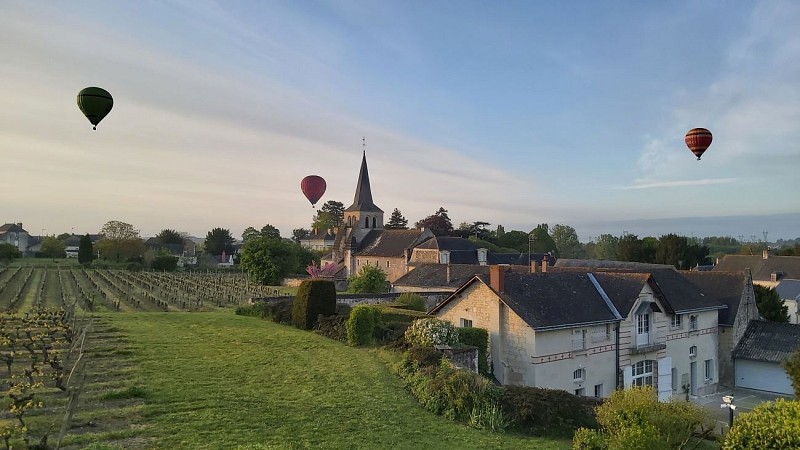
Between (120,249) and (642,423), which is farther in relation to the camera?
(120,249)

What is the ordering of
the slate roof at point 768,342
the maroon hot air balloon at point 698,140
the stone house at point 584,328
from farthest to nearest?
the slate roof at point 768,342 < the maroon hot air balloon at point 698,140 < the stone house at point 584,328

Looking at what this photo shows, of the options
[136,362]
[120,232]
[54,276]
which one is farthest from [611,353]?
[120,232]

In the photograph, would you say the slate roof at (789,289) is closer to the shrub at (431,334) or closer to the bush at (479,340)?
the bush at (479,340)

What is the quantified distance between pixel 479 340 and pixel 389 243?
126 feet

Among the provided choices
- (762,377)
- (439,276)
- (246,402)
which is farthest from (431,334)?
(762,377)

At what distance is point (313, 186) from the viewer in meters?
37.9

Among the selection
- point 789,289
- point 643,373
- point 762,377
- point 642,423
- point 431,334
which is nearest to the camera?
point 642,423

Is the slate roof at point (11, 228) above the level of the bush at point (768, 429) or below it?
above

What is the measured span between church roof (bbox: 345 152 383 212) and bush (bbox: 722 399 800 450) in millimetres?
58859

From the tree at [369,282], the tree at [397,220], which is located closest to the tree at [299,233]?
the tree at [397,220]

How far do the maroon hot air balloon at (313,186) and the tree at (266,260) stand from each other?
1079 cm

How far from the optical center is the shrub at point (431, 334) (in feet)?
57.8

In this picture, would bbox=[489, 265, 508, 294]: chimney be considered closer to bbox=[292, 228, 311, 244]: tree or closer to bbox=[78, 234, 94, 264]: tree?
bbox=[78, 234, 94, 264]: tree

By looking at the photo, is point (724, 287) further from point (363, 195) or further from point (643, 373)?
point (363, 195)
